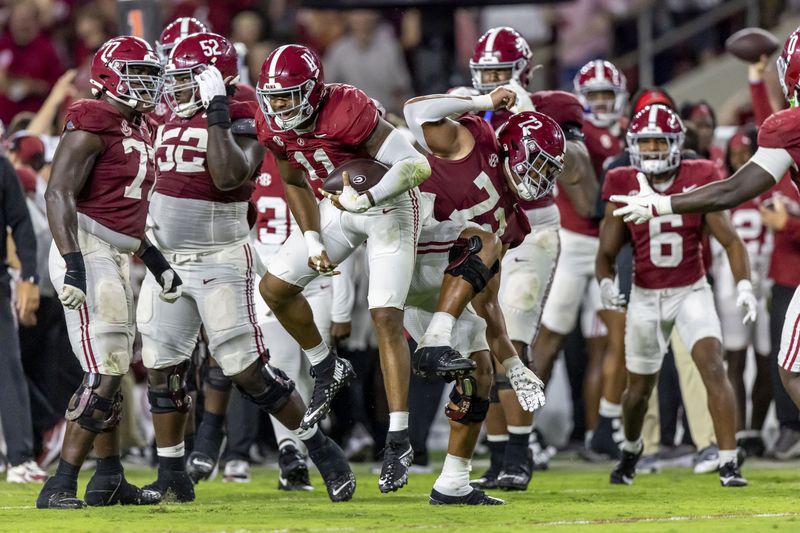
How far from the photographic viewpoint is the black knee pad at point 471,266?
6.50m

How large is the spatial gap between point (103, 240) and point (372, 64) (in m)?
6.48

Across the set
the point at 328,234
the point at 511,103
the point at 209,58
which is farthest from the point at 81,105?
the point at 511,103

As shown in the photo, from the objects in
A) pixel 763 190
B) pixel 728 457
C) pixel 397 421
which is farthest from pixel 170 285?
pixel 728 457

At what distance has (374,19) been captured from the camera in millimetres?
13172

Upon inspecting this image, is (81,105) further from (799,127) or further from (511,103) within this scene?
(799,127)

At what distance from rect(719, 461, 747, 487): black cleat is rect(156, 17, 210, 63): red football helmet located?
3683 mm

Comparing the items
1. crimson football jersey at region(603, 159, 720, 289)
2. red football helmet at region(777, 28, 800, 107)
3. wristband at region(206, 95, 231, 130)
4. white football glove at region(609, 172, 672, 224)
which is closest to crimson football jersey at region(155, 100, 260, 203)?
wristband at region(206, 95, 231, 130)

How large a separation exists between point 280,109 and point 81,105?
37.7 inches

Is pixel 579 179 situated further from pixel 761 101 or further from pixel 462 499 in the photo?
pixel 462 499

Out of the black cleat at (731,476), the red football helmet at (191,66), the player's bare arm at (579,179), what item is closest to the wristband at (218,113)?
the red football helmet at (191,66)

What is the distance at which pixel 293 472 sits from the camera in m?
7.99

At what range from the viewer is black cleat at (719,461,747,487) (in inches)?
310

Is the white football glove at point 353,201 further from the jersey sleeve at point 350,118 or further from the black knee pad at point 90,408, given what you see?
the black knee pad at point 90,408

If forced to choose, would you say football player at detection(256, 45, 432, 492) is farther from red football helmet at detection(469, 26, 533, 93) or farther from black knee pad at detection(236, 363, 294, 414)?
red football helmet at detection(469, 26, 533, 93)
